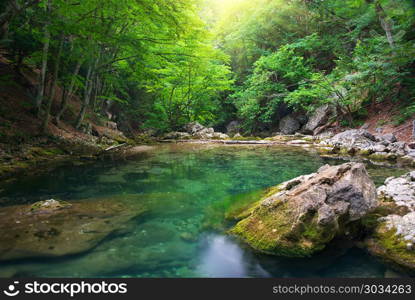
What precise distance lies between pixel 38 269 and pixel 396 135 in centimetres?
1382

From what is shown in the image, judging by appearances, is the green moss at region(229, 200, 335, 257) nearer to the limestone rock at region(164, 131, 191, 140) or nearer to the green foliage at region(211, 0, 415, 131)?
the green foliage at region(211, 0, 415, 131)

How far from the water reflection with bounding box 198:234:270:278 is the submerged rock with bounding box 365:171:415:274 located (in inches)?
60.1

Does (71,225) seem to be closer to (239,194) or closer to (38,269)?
(38,269)

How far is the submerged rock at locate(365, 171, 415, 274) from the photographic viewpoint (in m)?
2.80

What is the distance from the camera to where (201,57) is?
14.0 m

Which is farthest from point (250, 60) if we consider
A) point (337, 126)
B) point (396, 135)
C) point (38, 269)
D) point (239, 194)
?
point (38, 269)

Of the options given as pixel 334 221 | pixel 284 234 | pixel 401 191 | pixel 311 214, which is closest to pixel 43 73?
pixel 284 234

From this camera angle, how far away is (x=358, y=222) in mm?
3471

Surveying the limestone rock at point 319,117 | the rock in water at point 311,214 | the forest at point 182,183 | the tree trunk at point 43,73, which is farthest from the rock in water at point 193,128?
the rock in water at point 311,214

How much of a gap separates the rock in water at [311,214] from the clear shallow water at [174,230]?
0.19 m

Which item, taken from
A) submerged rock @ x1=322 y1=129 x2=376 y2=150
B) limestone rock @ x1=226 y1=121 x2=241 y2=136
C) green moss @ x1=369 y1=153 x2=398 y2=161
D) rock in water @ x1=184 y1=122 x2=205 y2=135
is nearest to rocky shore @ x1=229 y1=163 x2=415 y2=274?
green moss @ x1=369 y1=153 x2=398 y2=161

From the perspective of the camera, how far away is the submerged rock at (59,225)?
294 centimetres

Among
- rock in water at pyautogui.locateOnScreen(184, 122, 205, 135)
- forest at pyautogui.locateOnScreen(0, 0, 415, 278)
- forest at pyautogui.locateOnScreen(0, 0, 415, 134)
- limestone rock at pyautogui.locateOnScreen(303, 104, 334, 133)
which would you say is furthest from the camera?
rock in water at pyautogui.locateOnScreen(184, 122, 205, 135)

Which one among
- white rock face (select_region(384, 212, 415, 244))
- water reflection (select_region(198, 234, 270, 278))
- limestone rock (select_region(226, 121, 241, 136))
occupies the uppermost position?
limestone rock (select_region(226, 121, 241, 136))
